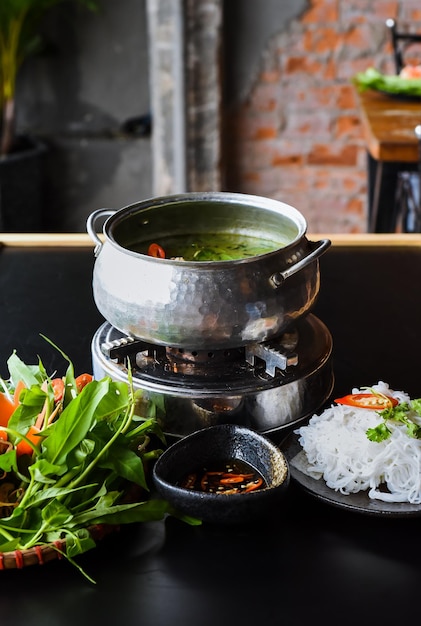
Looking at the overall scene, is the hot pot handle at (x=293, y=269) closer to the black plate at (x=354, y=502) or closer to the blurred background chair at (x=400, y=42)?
the black plate at (x=354, y=502)

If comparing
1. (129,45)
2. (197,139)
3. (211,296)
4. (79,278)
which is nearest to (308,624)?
(211,296)

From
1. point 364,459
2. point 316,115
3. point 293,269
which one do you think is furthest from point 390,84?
point 364,459

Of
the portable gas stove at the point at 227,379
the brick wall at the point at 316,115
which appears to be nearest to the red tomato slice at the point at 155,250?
the portable gas stove at the point at 227,379

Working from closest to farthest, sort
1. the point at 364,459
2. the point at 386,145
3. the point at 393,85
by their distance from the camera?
the point at 364,459 < the point at 386,145 < the point at 393,85

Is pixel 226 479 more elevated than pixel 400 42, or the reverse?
pixel 400 42

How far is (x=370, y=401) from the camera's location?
1102mm

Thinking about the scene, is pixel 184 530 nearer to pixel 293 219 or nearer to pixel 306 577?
pixel 306 577

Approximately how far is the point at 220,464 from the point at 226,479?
1.2 inches

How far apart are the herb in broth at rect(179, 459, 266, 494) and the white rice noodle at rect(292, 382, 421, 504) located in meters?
0.07

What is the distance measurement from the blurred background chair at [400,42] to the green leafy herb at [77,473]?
9.53ft

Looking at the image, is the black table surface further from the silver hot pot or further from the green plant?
the green plant

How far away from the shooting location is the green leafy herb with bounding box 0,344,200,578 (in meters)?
0.91

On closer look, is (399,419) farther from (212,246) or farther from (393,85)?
(393,85)

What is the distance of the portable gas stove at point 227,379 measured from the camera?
1.09 metres
